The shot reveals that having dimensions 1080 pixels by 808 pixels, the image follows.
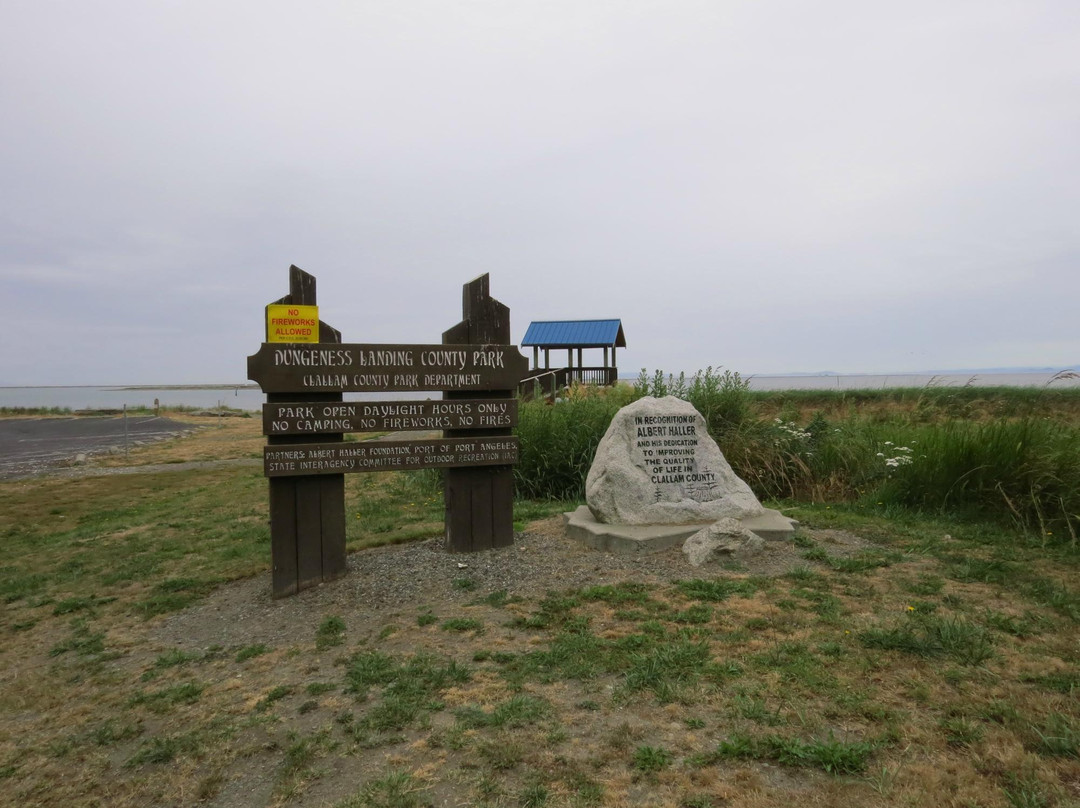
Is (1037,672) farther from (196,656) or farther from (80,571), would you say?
(80,571)

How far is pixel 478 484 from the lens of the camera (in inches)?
251

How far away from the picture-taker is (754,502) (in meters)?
6.81

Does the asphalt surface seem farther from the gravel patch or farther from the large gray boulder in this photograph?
the large gray boulder

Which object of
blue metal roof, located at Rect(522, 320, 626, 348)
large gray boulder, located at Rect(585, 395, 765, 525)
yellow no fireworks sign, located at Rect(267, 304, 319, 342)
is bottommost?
large gray boulder, located at Rect(585, 395, 765, 525)

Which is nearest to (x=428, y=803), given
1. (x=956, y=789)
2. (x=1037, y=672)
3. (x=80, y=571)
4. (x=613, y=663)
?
(x=613, y=663)

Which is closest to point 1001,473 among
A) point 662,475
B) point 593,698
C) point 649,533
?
point 662,475

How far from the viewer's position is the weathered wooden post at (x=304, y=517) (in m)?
5.57

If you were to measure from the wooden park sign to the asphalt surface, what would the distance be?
12645mm

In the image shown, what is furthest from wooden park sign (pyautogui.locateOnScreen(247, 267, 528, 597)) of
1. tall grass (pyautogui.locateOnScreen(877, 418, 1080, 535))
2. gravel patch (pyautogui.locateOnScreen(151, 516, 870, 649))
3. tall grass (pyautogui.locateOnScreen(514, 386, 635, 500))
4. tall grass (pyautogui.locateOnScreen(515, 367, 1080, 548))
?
tall grass (pyautogui.locateOnScreen(877, 418, 1080, 535))

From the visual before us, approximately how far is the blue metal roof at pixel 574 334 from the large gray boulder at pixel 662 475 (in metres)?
17.0

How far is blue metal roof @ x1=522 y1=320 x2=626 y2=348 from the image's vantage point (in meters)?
24.1

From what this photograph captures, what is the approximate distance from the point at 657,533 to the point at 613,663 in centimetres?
246

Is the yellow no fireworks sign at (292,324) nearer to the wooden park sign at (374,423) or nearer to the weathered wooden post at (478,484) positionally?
the wooden park sign at (374,423)

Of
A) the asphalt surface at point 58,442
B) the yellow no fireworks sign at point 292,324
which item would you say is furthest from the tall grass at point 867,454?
the asphalt surface at point 58,442
